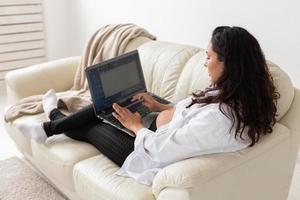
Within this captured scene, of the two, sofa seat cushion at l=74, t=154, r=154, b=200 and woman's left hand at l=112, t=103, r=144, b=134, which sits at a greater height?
woman's left hand at l=112, t=103, r=144, b=134

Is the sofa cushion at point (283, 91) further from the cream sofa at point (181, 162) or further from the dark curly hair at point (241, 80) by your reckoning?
the dark curly hair at point (241, 80)

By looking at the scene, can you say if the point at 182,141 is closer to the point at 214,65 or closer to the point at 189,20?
the point at 214,65

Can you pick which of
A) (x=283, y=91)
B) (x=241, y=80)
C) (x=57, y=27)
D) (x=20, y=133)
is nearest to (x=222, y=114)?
(x=241, y=80)

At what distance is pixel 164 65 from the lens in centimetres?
207

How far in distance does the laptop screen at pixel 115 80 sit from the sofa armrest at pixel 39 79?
0.72 m

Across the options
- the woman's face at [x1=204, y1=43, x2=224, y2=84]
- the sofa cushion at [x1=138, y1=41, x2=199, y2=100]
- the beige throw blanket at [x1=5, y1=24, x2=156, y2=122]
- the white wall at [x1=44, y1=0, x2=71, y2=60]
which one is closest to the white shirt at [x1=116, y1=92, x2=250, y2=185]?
the woman's face at [x1=204, y1=43, x2=224, y2=84]

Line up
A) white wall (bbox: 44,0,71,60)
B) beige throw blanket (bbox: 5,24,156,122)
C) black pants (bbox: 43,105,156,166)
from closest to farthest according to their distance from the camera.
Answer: black pants (bbox: 43,105,156,166), beige throw blanket (bbox: 5,24,156,122), white wall (bbox: 44,0,71,60)

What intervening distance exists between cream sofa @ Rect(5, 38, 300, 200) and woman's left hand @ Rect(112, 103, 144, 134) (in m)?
0.19

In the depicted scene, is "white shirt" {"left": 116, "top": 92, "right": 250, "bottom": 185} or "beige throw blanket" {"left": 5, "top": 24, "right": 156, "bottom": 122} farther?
"beige throw blanket" {"left": 5, "top": 24, "right": 156, "bottom": 122}

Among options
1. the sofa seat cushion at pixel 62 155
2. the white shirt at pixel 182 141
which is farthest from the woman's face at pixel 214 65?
the sofa seat cushion at pixel 62 155

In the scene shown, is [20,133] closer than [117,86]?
No

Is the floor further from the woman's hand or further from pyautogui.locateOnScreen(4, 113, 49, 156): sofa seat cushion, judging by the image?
the woman's hand

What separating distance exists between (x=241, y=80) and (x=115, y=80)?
2.36 feet

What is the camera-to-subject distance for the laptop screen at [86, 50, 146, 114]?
1785 mm
